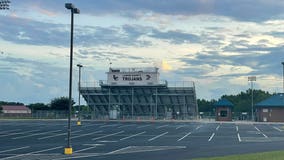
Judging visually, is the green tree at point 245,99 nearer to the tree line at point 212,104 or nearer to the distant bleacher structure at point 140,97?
the tree line at point 212,104

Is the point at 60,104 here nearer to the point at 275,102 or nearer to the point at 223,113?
the point at 223,113

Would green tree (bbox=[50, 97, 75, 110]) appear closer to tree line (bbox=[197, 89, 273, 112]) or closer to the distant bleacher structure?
the distant bleacher structure

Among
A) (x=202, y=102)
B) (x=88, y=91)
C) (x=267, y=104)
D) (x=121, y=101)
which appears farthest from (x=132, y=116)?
(x=202, y=102)

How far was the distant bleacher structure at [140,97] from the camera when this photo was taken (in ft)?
304

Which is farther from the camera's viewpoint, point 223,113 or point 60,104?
point 60,104

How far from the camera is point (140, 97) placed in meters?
95.2

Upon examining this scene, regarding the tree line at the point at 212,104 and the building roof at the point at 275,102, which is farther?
the tree line at the point at 212,104

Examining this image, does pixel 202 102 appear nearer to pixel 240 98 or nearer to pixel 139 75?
pixel 240 98

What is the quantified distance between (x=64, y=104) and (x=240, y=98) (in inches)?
2307

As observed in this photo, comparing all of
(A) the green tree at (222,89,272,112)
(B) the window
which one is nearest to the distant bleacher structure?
(B) the window

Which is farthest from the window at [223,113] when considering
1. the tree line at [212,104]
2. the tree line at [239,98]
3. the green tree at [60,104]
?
the tree line at [239,98]

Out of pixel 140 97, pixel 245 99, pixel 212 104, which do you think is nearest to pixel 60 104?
pixel 140 97

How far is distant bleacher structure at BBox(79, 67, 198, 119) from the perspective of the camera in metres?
92.6

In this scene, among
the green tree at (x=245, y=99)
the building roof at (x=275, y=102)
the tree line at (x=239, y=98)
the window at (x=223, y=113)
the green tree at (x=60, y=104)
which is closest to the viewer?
the building roof at (x=275, y=102)
